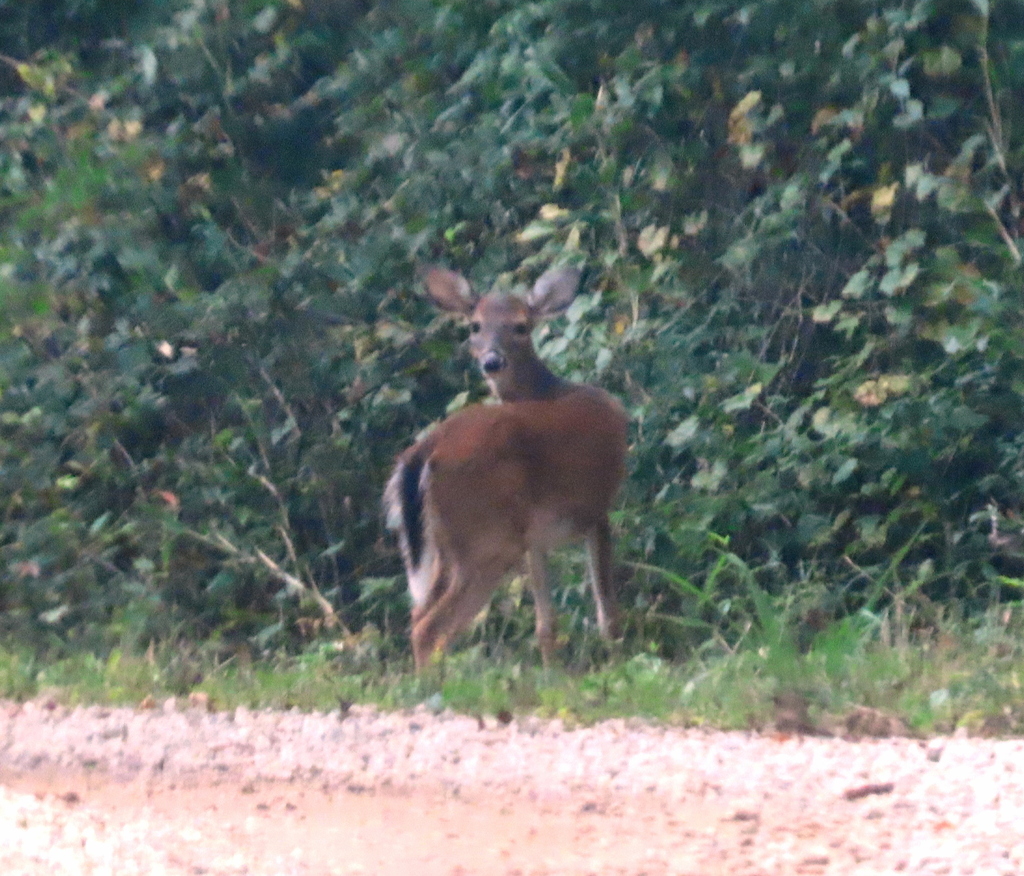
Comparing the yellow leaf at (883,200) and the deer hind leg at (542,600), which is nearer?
the deer hind leg at (542,600)

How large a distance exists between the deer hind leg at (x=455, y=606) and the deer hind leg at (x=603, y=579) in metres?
0.46

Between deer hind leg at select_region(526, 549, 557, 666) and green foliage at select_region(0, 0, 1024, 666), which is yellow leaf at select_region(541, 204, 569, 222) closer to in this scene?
green foliage at select_region(0, 0, 1024, 666)

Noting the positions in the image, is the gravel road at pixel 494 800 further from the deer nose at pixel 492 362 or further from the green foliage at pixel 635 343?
the deer nose at pixel 492 362

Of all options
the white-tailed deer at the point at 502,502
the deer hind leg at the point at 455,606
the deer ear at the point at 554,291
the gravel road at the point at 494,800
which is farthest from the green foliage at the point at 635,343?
the gravel road at the point at 494,800

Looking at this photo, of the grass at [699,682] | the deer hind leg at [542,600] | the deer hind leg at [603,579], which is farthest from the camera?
the deer hind leg at [603,579]

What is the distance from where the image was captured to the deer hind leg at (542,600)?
309 inches

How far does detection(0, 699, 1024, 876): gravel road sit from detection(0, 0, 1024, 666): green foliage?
1776 mm

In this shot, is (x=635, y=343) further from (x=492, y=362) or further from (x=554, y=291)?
(x=492, y=362)

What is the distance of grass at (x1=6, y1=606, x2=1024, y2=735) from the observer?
5410 mm

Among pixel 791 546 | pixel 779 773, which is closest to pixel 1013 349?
pixel 791 546

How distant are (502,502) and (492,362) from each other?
104 cm

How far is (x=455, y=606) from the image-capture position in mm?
7773

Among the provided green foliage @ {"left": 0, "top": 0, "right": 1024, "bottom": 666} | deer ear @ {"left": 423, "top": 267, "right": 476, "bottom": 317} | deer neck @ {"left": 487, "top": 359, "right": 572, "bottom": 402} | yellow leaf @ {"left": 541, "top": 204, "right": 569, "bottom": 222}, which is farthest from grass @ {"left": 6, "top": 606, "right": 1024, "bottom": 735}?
yellow leaf @ {"left": 541, "top": 204, "right": 569, "bottom": 222}

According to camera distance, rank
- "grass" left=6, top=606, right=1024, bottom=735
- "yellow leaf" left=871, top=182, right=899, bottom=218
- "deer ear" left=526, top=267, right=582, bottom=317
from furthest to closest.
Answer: "deer ear" left=526, top=267, right=582, bottom=317, "yellow leaf" left=871, top=182, right=899, bottom=218, "grass" left=6, top=606, right=1024, bottom=735
